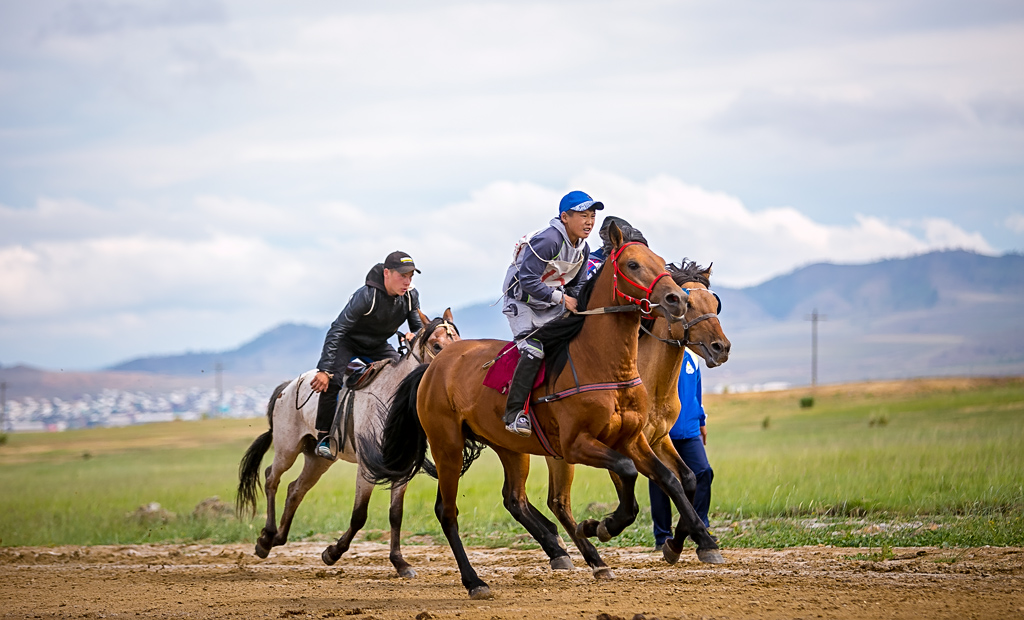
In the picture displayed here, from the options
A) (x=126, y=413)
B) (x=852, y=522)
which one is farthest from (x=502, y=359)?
(x=126, y=413)

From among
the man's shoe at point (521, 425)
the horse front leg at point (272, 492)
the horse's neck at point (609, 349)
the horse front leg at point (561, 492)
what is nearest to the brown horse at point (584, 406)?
the horse's neck at point (609, 349)

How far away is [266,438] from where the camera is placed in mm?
12430

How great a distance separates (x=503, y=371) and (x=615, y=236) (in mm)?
1438

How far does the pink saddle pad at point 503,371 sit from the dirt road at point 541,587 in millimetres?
1614

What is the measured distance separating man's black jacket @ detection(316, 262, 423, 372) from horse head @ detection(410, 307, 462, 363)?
0.52m

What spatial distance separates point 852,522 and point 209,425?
60019mm

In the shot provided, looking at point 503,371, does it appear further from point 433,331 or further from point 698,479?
point 698,479

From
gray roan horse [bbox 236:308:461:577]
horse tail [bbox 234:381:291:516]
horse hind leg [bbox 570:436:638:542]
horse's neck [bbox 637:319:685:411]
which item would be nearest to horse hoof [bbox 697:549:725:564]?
horse hind leg [bbox 570:436:638:542]

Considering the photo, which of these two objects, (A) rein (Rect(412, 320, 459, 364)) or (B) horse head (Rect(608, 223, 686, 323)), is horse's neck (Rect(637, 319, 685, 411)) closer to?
(B) horse head (Rect(608, 223, 686, 323))

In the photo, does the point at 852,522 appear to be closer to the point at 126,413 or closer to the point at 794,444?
the point at 794,444

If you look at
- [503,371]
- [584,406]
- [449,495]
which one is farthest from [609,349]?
[449,495]

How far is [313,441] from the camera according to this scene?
11.8 m

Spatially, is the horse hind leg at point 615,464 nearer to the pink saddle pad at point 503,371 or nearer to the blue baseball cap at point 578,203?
the pink saddle pad at point 503,371

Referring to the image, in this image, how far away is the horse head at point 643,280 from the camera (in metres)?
7.39
